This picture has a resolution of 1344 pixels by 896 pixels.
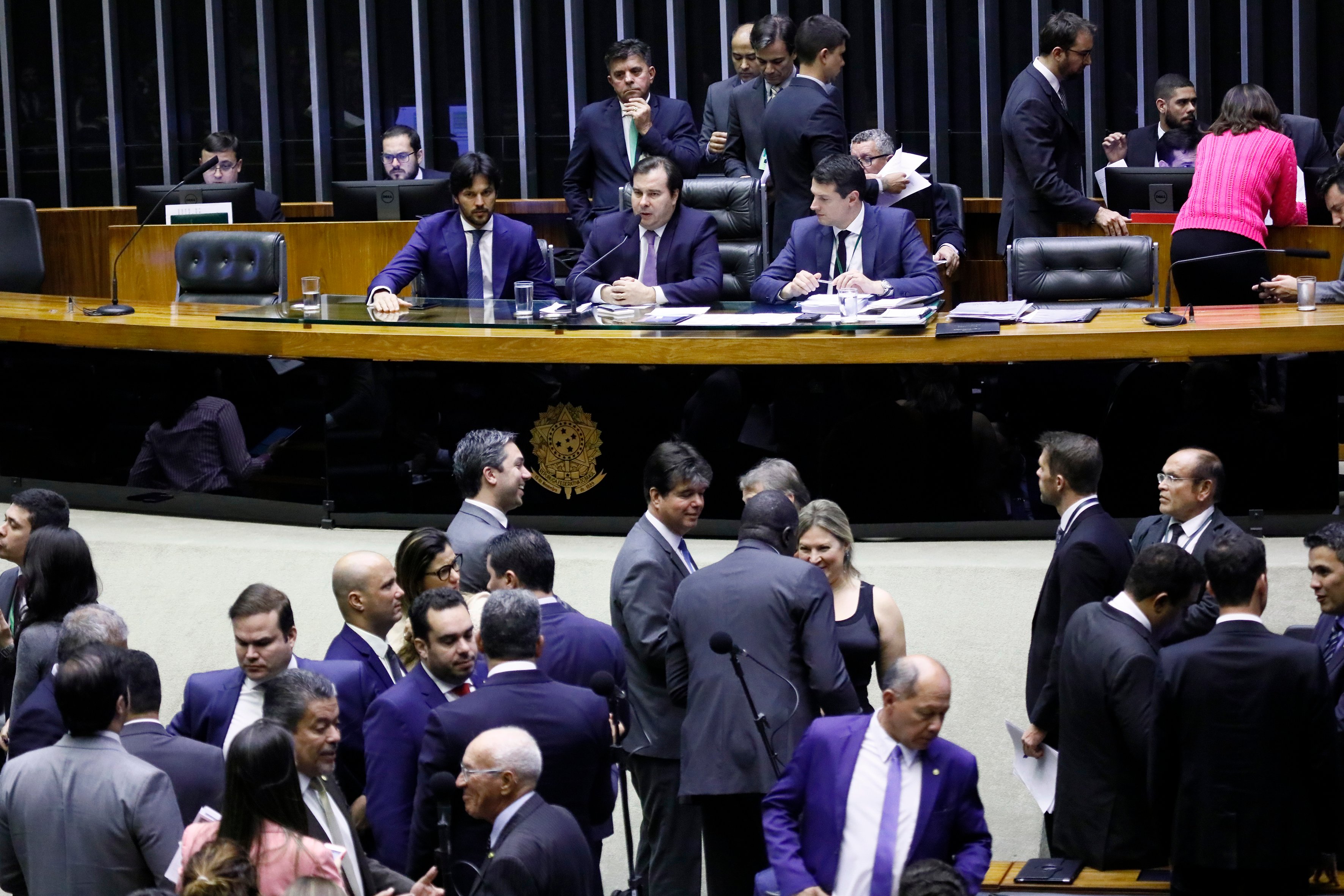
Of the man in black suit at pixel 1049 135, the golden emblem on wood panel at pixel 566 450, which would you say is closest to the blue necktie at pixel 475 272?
the golden emblem on wood panel at pixel 566 450

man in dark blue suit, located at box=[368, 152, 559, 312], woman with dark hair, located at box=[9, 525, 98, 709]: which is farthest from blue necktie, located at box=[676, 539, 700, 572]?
man in dark blue suit, located at box=[368, 152, 559, 312]

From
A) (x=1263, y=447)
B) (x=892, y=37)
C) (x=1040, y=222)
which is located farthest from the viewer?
(x=892, y=37)

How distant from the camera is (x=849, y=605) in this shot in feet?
12.5

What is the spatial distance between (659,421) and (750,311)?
1.67 feet

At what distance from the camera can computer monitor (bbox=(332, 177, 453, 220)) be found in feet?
25.6

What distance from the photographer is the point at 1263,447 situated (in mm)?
5316

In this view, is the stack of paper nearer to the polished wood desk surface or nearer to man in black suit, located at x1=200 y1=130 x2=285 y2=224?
the polished wood desk surface

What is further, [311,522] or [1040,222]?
[1040,222]

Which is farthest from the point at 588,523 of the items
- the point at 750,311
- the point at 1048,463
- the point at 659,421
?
the point at 1048,463

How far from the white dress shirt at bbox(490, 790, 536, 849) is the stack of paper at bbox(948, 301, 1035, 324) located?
303 cm

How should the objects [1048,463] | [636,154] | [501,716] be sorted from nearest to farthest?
1. [501,716]
2. [1048,463]
3. [636,154]

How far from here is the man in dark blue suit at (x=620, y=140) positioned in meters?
7.23

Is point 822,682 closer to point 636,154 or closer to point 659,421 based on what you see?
point 659,421

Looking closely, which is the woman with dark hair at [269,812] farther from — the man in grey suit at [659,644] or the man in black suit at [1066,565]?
the man in black suit at [1066,565]
